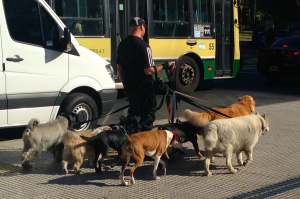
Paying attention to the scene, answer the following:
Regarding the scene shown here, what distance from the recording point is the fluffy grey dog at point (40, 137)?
723 cm

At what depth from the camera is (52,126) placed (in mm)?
7422

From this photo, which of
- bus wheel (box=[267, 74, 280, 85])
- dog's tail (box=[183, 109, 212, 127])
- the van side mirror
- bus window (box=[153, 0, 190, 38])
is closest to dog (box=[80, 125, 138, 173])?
dog's tail (box=[183, 109, 212, 127])

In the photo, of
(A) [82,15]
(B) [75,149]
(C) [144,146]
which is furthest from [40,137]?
(A) [82,15]

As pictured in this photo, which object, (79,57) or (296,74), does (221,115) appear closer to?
(79,57)

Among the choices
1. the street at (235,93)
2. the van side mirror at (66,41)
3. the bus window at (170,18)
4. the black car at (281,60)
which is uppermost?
the bus window at (170,18)

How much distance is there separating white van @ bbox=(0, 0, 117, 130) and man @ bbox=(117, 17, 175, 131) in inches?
Answer: 54.9

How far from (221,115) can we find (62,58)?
281 centimetres

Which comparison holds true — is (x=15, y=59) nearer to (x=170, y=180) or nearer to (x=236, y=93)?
(x=170, y=180)

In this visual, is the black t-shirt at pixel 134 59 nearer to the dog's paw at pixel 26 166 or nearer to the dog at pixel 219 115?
the dog at pixel 219 115

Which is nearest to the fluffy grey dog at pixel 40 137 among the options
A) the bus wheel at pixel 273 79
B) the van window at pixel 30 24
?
the van window at pixel 30 24

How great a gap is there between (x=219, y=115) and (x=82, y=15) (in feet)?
19.3

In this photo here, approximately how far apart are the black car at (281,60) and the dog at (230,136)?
34.9ft

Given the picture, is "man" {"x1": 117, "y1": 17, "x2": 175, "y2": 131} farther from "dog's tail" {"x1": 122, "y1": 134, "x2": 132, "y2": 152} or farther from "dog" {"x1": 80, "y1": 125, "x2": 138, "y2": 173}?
"dog's tail" {"x1": 122, "y1": 134, "x2": 132, "y2": 152}

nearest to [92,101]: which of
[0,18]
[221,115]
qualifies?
[0,18]
